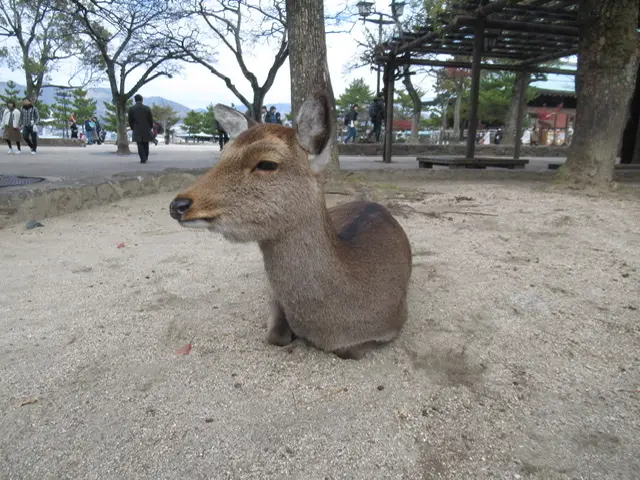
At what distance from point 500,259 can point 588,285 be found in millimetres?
837

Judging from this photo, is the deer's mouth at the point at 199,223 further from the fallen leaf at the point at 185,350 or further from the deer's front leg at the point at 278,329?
the fallen leaf at the point at 185,350

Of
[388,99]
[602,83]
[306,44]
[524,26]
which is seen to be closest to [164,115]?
[388,99]

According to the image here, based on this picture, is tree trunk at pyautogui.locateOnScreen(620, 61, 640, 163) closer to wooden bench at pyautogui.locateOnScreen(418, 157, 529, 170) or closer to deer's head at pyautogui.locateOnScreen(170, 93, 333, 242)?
wooden bench at pyautogui.locateOnScreen(418, 157, 529, 170)

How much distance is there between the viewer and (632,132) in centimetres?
1279

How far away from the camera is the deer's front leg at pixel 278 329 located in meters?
2.49

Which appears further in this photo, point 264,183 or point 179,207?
point 264,183

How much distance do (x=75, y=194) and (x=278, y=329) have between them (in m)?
5.12

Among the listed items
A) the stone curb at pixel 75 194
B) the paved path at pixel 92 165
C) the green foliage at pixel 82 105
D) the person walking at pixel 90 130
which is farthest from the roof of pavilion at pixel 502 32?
the green foliage at pixel 82 105

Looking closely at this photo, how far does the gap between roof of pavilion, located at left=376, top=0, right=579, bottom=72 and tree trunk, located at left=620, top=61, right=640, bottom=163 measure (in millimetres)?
2243

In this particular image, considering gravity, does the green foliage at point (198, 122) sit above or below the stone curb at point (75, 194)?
above

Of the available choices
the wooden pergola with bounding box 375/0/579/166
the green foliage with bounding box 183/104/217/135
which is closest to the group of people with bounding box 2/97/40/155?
the wooden pergola with bounding box 375/0/579/166

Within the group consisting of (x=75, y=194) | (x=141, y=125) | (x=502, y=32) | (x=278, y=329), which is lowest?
(x=278, y=329)

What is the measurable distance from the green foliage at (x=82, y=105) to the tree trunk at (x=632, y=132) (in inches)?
1861

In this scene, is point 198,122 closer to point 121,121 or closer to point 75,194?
point 121,121
